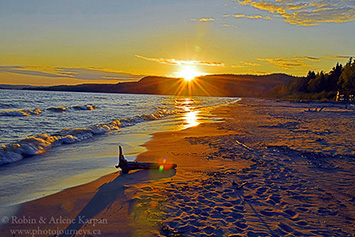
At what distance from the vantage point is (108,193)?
190 inches

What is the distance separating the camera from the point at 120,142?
11094 millimetres

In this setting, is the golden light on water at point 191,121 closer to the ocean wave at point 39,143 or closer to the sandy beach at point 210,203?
the ocean wave at point 39,143

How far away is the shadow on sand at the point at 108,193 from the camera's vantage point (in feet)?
12.1

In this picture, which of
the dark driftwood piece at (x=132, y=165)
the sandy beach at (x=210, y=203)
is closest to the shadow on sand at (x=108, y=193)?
the sandy beach at (x=210, y=203)

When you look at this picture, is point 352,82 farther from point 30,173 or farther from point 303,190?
point 30,173

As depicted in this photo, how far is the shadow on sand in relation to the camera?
3.70m

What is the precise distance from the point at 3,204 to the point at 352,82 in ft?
180

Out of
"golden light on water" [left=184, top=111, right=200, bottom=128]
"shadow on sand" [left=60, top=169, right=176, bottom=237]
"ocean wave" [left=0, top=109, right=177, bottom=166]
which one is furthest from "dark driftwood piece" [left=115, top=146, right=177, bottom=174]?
"golden light on water" [left=184, top=111, right=200, bottom=128]

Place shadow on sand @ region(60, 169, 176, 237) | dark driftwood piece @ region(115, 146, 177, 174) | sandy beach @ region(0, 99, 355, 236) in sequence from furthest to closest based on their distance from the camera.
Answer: dark driftwood piece @ region(115, 146, 177, 174)
shadow on sand @ region(60, 169, 176, 237)
sandy beach @ region(0, 99, 355, 236)

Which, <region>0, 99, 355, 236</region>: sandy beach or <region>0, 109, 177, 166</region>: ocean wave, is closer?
<region>0, 99, 355, 236</region>: sandy beach

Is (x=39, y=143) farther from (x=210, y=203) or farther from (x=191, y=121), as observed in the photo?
(x=191, y=121)

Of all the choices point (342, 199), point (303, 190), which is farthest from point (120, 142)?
point (342, 199)

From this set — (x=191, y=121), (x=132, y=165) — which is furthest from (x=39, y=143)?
(x=191, y=121)

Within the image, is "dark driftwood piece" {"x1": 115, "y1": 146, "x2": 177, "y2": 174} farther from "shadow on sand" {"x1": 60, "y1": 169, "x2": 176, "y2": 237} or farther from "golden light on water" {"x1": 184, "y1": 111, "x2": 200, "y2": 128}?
"golden light on water" {"x1": 184, "y1": 111, "x2": 200, "y2": 128}
